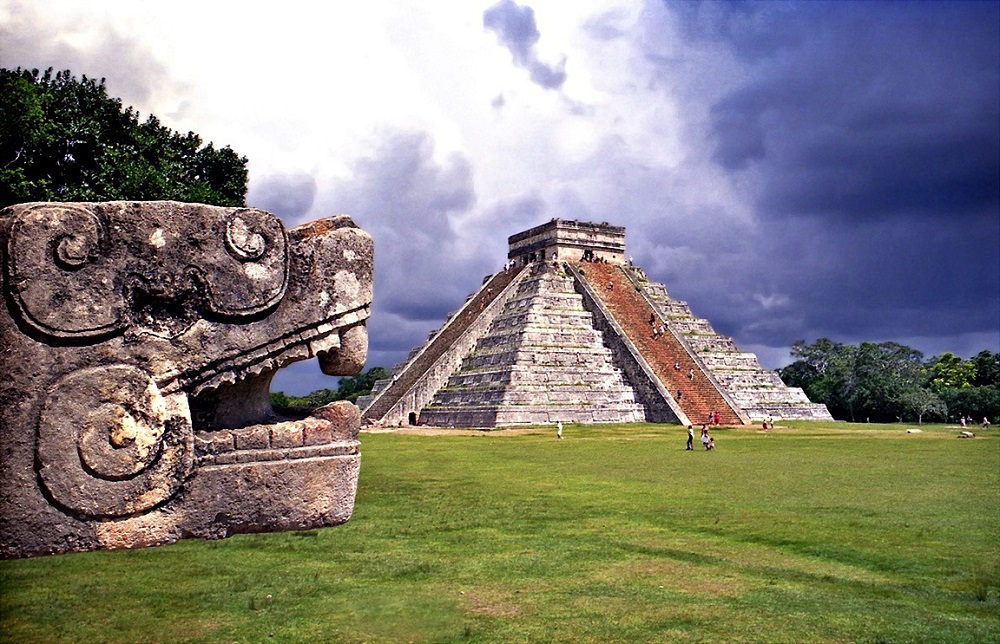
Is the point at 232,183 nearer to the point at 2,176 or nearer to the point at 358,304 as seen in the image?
the point at 2,176

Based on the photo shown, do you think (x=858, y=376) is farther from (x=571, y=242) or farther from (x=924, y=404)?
(x=571, y=242)

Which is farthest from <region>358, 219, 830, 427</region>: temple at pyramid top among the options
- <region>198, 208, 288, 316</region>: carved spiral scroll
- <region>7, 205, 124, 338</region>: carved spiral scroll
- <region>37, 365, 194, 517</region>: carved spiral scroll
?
<region>7, 205, 124, 338</region>: carved spiral scroll

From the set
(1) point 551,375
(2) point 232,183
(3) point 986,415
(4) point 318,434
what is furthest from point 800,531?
(3) point 986,415

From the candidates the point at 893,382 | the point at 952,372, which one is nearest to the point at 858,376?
the point at 893,382

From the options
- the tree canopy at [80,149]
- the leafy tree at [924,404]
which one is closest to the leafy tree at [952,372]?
the leafy tree at [924,404]

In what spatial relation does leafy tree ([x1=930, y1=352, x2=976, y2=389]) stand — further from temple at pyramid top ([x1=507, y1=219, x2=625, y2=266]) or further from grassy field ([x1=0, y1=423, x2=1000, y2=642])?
grassy field ([x1=0, y1=423, x2=1000, y2=642])

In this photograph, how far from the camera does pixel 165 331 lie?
4.19 metres

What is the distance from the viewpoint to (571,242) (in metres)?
46.7

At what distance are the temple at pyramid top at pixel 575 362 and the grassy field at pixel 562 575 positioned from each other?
22.2 meters

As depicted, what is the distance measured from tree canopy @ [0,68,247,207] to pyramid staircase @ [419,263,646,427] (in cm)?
1644

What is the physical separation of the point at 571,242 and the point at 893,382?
2072 cm

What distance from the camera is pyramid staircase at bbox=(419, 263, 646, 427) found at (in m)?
32.8

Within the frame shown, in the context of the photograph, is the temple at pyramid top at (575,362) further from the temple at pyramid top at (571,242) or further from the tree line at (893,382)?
the tree line at (893,382)

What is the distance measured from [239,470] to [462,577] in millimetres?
2010
